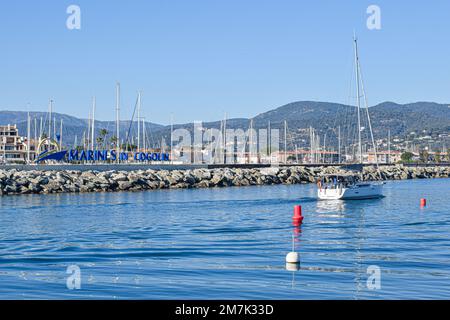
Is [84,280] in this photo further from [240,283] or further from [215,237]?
[215,237]

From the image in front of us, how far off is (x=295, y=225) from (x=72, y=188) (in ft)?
106

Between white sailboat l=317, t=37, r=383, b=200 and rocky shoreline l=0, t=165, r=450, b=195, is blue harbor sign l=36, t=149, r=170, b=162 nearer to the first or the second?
rocky shoreline l=0, t=165, r=450, b=195

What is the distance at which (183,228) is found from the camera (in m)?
30.1

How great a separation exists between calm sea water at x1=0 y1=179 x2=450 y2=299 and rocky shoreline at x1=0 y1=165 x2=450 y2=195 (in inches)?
643

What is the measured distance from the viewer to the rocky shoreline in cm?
5806

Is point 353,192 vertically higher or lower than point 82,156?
lower

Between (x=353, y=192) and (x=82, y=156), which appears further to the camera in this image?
(x=82, y=156)

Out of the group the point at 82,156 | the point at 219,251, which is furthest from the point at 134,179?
the point at 219,251

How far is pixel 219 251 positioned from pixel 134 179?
4284 cm

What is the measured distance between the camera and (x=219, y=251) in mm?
22625

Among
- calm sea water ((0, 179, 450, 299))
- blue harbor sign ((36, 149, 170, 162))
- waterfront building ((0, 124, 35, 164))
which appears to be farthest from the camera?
waterfront building ((0, 124, 35, 164))

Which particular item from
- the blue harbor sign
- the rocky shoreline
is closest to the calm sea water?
the rocky shoreline

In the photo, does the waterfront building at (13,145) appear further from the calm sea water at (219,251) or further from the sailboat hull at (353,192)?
the calm sea water at (219,251)

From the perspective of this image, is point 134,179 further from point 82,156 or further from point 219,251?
point 219,251
